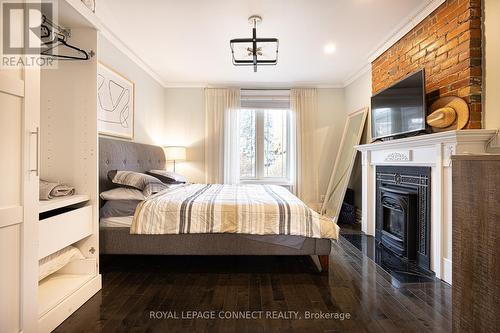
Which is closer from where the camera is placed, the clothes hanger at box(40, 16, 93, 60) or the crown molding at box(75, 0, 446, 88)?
the clothes hanger at box(40, 16, 93, 60)

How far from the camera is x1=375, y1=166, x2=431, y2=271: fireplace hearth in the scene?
2412mm

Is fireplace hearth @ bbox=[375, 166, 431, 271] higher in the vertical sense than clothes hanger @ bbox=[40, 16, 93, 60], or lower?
lower

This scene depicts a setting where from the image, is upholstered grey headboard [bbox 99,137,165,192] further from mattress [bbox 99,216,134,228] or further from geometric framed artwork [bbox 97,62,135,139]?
mattress [bbox 99,216,134,228]

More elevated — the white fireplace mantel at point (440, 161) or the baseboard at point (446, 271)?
the white fireplace mantel at point (440, 161)

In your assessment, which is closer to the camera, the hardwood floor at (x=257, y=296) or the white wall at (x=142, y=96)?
the hardwood floor at (x=257, y=296)

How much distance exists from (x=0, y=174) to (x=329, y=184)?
434 cm

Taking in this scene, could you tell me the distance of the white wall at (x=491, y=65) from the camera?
191cm

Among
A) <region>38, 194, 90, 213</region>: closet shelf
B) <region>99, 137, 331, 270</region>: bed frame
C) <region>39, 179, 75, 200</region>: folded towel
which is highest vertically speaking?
<region>39, 179, 75, 200</region>: folded towel

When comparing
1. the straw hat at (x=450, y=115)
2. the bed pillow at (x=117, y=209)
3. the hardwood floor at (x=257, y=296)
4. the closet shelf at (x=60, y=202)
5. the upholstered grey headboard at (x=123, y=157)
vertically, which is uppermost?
the straw hat at (x=450, y=115)

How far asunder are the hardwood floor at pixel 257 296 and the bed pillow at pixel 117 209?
53 centimetres

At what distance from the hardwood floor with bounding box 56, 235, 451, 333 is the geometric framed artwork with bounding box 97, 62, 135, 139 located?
1490 mm

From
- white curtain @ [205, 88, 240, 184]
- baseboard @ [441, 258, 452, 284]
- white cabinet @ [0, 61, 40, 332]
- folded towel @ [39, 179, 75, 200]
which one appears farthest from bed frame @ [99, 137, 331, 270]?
white curtain @ [205, 88, 240, 184]

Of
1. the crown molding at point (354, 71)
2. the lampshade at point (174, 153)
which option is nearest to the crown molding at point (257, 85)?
the crown molding at point (354, 71)

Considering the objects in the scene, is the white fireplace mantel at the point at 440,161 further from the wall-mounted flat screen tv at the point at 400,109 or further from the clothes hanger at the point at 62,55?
the clothes hanger at the point at 62,55
